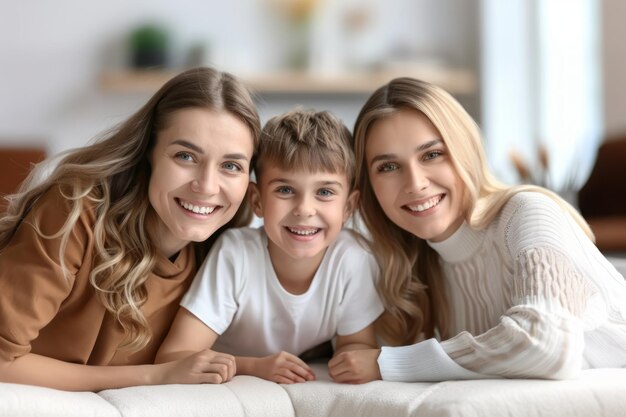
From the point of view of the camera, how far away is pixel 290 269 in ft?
6.05

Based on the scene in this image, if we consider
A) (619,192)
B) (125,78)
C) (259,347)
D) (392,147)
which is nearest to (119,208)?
(259,347)

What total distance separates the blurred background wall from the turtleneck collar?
2801mm

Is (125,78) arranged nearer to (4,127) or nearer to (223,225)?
(4,127)

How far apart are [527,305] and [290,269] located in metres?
0.55

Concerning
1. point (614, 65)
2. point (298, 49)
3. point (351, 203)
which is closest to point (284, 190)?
point (351, 203)

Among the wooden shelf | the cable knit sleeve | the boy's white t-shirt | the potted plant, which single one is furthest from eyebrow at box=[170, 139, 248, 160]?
the potted plant

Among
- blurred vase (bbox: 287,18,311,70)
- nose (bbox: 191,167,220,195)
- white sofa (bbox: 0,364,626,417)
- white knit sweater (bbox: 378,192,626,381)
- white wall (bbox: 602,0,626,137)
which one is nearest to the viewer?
white sofa (bbox: 0,364,626,417)

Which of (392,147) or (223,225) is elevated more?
(392,147)

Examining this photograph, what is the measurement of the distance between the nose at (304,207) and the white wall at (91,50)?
9.32 feet

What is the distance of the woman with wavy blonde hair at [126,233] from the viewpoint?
62.4 inches

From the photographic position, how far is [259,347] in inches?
72.9

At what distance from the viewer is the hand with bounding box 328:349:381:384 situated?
1.58 m

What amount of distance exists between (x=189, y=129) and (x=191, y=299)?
1.13 feet

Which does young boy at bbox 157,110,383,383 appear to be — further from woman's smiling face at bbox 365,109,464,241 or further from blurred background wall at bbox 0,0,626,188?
blurred background wall at bbox 0,0,626,188
